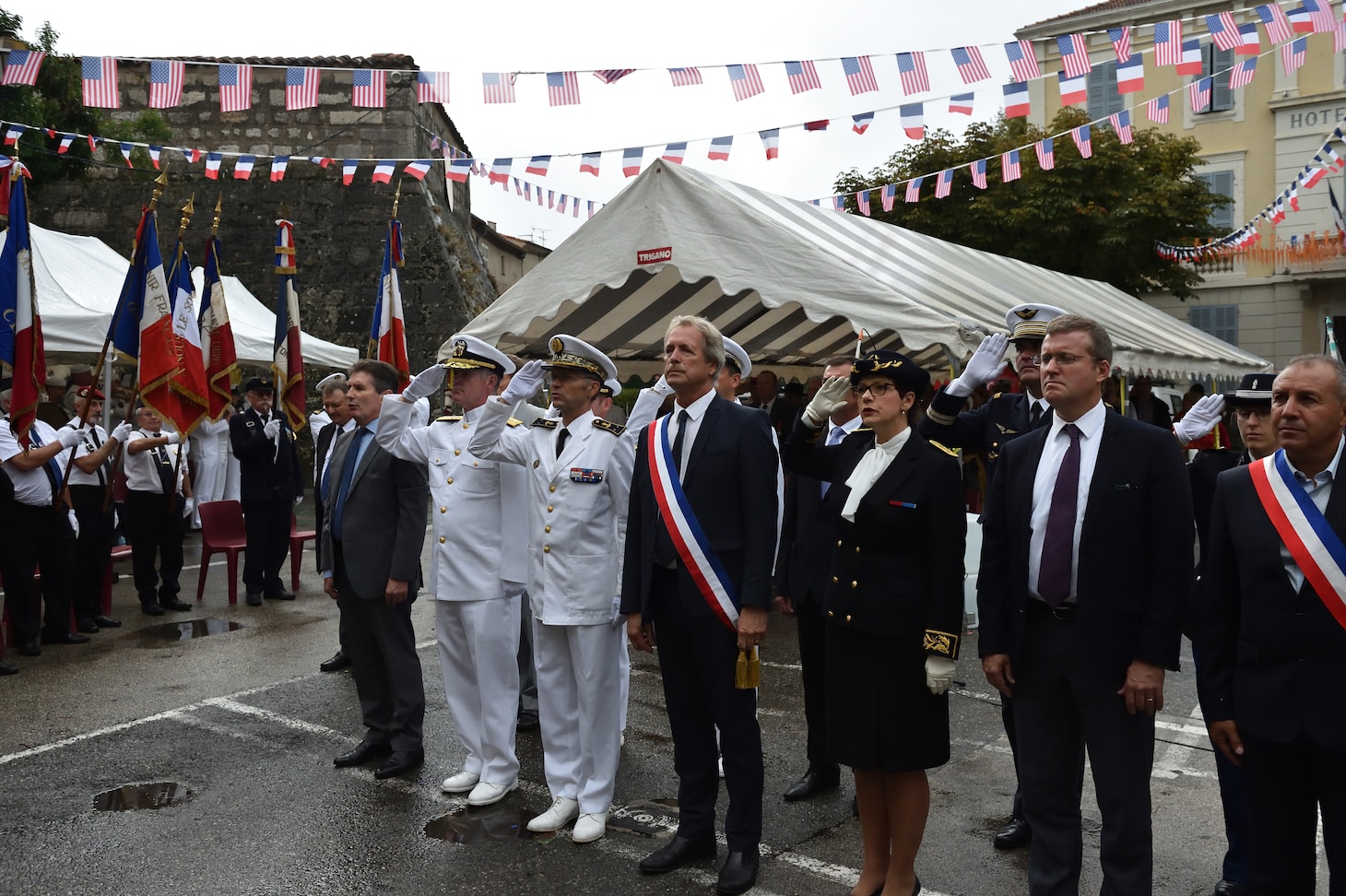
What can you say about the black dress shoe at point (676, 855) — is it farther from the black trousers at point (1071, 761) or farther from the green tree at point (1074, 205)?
the green tree at point (1074, 205)

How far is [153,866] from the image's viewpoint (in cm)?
428

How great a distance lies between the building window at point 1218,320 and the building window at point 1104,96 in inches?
234

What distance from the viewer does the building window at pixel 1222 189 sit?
97.8 feet

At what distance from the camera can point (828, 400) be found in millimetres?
4137

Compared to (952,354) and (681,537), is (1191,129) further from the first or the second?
(681,537)

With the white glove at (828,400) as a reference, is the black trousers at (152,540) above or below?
below

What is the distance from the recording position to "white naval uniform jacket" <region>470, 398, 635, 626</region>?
4645mm

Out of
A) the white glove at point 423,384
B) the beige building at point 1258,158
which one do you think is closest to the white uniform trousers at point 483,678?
the white glove at point 423,384

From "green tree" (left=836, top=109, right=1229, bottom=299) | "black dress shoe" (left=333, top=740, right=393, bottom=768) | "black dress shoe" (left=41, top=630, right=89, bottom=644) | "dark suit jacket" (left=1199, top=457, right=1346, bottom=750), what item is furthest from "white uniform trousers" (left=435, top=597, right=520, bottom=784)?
"green tree" (left=836, top=109, right=1229, bottom=299)

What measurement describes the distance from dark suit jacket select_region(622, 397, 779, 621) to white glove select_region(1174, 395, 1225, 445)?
7.73 ft

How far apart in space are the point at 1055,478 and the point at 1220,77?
1117 inches

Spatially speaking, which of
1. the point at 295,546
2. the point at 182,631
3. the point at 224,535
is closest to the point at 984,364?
the point at 182,631

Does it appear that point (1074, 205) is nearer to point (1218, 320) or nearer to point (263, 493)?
point (1218, 320)

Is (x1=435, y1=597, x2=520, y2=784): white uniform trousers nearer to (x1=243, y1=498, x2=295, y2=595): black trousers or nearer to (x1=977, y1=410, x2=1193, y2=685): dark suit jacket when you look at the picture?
(x1=977, y1=410, x2=1193, y2=685): dark suit jacket
